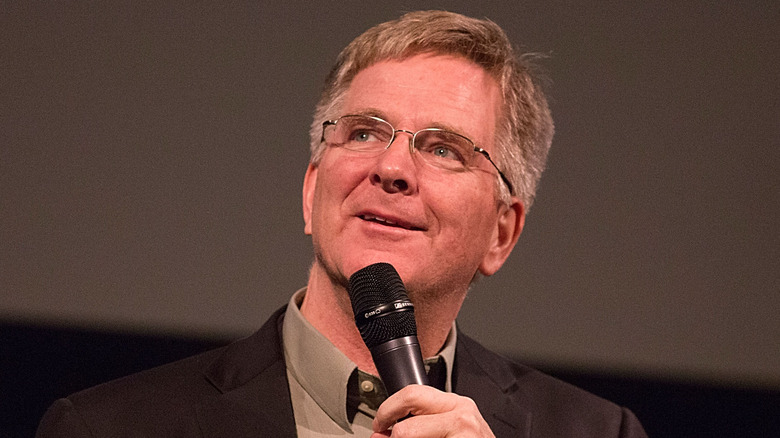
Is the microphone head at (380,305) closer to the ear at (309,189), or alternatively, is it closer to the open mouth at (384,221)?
the open mouth at (384,221)

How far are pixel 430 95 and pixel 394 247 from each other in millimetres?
412

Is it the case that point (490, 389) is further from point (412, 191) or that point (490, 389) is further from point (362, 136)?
point (362, 136)

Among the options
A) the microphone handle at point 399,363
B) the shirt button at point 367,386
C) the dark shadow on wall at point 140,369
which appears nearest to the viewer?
the microphone handle at point 399,363

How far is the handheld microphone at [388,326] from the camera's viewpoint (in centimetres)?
140

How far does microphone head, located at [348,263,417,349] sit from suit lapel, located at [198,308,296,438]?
428 mm

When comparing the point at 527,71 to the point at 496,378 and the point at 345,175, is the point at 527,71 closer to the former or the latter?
the point at 345,175

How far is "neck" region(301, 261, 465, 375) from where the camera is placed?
201cm

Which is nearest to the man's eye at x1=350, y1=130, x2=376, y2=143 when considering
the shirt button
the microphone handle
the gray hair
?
the gray hair

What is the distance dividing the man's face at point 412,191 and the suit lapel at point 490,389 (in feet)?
0.74

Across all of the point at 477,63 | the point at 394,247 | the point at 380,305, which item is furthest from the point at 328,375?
the point at 477,63

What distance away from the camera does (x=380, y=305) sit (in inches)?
59.4

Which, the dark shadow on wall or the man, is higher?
the man

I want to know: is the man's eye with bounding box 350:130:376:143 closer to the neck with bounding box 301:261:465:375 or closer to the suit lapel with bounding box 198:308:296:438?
the neck with bounding box 301:261:465:375

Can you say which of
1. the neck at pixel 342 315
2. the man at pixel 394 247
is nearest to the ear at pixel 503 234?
the man at pixel 394 247
